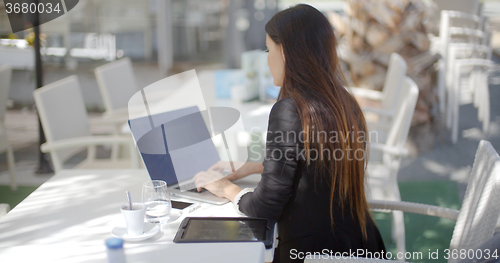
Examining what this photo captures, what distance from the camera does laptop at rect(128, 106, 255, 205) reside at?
1375mm

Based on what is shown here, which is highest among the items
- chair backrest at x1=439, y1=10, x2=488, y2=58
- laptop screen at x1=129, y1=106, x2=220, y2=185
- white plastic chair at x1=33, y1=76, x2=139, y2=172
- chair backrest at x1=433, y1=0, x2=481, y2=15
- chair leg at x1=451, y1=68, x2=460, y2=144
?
chair backrest at x1=433, y1=0, x2=481, y2=15

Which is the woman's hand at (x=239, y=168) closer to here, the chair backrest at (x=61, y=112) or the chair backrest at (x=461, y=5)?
the chair backrest at (x=61, y=112)

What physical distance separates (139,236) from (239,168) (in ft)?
1.72

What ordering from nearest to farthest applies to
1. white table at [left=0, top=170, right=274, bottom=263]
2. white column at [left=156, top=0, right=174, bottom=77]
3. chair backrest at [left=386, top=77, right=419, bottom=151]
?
white table at [left=0, top=170, right=274, bottom=263], chair backrest at [left=386, top=77, right=419, bottom=151], white column at [left=156, top=0, right=174, bottom=77]

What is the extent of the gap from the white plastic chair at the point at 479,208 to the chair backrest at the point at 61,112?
1687mm

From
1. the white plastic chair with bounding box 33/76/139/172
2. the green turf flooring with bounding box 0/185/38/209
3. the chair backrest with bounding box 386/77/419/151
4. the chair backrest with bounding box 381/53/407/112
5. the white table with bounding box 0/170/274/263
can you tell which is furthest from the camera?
the green turf flooring with bounding box 0/185/38/209

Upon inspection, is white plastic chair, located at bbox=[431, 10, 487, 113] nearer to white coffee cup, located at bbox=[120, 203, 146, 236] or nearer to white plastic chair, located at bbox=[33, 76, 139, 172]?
white plastic chair, located at bbox=[33, 76, 139, 172]

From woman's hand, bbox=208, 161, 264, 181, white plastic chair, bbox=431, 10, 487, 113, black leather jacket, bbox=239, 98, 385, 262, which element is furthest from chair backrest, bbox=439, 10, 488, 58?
black leather jacket, bbox=239, 98, 385, 262

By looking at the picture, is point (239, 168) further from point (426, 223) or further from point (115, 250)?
point (426, 223)

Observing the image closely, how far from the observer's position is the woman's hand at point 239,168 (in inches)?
60.2

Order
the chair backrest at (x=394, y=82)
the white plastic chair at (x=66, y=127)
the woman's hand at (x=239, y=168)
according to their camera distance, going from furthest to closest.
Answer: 1. the chair backrest at (x=394, y=82)
2. the white plastic chair at (x=66, y=127)
3. the woman's hand at (x=239, y=168)

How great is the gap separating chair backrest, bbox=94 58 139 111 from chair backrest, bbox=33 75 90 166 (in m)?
0.63

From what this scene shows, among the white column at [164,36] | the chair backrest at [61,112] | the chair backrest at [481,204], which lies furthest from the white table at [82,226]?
the white column at [164,36]

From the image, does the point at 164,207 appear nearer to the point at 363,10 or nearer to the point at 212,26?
the point at 363,10
